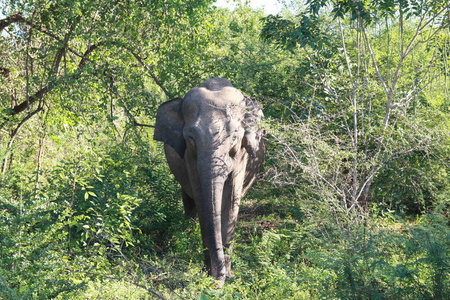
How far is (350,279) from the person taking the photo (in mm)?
4297

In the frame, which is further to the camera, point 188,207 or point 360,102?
point 360,102

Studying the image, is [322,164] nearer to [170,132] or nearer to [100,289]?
[170,132]

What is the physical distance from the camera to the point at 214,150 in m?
5.86

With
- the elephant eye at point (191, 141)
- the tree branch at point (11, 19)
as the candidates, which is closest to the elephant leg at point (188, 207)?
the elephant eye at point (191, 141)

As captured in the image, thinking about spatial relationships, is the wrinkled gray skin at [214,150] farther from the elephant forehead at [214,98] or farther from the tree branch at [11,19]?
the tree branch at [11,19]

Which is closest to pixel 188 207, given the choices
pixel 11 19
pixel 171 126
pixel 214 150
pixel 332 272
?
pixel 171 126

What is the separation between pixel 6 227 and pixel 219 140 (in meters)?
2.58

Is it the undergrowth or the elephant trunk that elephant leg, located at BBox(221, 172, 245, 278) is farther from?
the elephant trunk

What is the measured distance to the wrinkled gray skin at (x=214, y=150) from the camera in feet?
18.9

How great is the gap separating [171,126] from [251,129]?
119 cm

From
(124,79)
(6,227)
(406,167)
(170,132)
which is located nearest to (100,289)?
(6,227)

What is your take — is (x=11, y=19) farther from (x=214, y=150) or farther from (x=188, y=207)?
(x=214, y=150)

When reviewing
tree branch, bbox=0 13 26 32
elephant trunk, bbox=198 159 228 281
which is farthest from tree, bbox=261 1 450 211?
tree branch, bbox=0 13 26 32

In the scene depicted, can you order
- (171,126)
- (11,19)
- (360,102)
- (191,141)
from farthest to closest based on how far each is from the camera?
(11,19) < (360,102) < (171,126) < (191,141)
